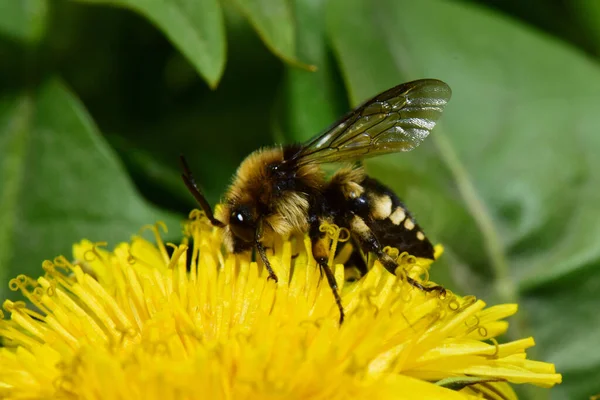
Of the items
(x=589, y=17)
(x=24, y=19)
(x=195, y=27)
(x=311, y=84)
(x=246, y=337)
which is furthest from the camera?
(x=589, y=17)

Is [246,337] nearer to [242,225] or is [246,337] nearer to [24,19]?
[242,225]

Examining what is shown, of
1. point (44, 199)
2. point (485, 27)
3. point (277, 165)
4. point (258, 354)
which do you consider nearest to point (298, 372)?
point (258, 354)

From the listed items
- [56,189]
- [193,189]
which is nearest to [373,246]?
[193,189]

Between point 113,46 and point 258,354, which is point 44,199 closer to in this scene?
point 113,46

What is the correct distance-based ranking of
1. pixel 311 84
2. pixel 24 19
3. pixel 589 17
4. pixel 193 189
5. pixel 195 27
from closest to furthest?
pixel 193 189, pixel 195 27, pixel 311 84, pixel 24 19, pixel 589 17

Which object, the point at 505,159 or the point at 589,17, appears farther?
the point at 589,17

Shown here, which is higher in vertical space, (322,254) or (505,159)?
(505,159)

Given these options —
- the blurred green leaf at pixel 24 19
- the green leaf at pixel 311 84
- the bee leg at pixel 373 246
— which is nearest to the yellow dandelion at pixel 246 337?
the bee leg at pixel 373 246
